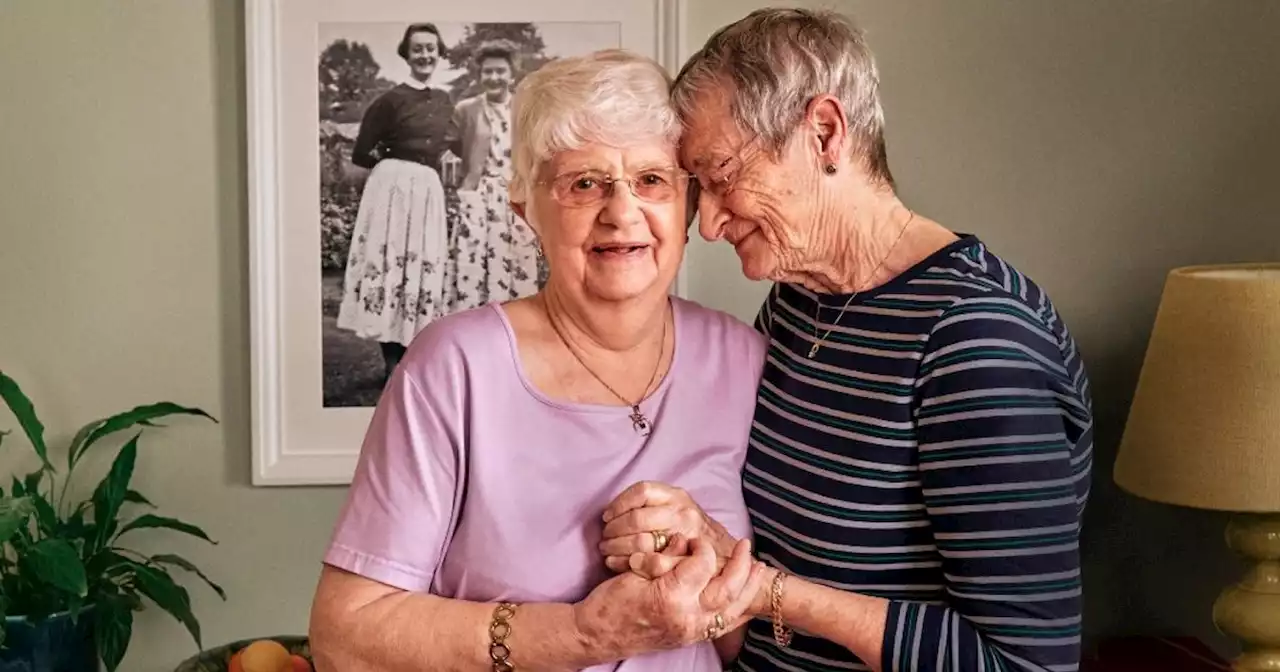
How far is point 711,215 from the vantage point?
4.73 ft

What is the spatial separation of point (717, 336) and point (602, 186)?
0.29 m

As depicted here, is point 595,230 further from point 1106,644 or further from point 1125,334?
point 1106,644

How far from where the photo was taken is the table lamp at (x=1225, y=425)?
168 centimetres

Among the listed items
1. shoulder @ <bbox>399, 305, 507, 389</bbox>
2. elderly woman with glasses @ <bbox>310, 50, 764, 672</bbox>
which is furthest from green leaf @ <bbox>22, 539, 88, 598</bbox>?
shoulder @ <bbox>399, 305, 507, 389</bbox>

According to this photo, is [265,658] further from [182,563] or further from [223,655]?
[182,563]

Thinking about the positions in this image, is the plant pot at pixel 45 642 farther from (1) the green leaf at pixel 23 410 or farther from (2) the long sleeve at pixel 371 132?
(2) the long sleeve at pixel 371 132

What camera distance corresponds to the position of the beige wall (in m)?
2.11

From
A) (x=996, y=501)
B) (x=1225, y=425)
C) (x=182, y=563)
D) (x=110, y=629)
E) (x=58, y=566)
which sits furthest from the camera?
(x=182, y=563)

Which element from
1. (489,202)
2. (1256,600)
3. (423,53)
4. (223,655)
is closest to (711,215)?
(489,202)

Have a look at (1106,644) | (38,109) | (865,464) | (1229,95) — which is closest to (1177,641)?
(1106,644)

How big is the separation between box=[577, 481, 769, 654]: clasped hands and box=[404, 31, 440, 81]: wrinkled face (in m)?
1.10

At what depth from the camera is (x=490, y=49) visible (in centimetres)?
211

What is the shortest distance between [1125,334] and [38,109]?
206cm

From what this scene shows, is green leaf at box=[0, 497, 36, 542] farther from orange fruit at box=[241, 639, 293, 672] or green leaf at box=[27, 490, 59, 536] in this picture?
orange fruit at box=[241, 639, 293, 672]
